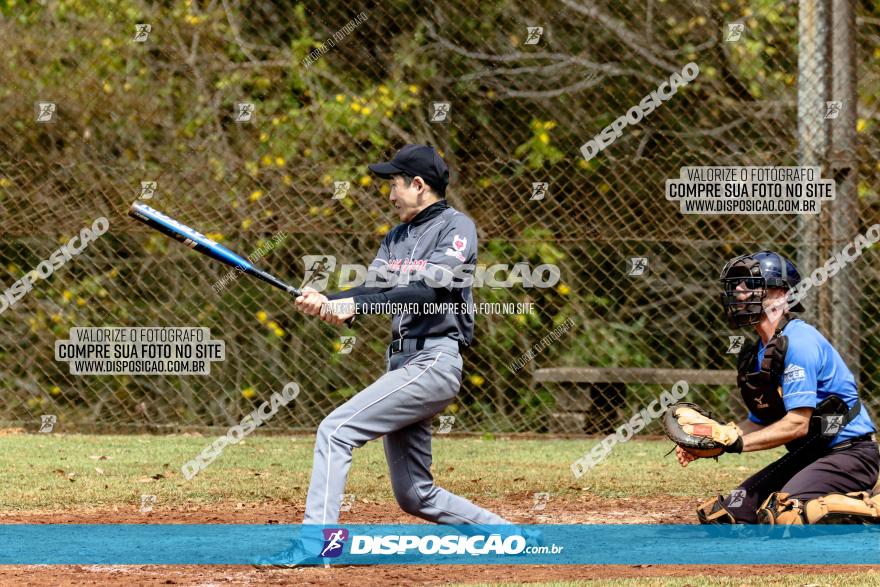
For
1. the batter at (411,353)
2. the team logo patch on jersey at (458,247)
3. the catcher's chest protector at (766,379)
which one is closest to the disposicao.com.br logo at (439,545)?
the batter at (411,353)

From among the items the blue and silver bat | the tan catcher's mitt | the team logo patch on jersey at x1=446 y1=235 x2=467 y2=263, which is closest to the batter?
the team logo patch on jersey at x1=446 y1=235 x2=467 y2=263

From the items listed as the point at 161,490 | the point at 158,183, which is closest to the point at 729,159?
the point at 158,183

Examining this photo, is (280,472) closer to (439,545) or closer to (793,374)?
(439,545)

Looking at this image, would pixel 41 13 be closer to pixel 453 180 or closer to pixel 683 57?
pixel 453 180

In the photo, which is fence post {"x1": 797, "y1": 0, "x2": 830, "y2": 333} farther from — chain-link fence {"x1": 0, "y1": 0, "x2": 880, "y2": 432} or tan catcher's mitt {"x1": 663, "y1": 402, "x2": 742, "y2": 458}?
tan catcher's mitt {"x1": 663, "y1": 402, "x2": 742, "y2": 458}

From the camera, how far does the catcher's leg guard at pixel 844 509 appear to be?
19.3 ft

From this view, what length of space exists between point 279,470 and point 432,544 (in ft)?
9.94

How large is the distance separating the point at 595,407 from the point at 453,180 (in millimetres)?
2349

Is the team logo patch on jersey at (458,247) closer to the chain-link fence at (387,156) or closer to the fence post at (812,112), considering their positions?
the chain-link fence at (387,156)

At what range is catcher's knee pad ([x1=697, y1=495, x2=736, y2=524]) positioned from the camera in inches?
244

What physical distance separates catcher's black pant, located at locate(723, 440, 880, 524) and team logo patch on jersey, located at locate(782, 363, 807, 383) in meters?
0.49

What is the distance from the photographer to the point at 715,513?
246 inches

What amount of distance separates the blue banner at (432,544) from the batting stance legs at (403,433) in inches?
4.8

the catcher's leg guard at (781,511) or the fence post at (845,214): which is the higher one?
the fence post at (845,214)
